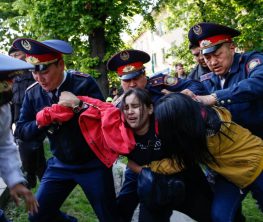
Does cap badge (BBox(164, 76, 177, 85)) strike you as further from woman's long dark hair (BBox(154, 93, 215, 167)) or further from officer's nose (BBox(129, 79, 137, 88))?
woman's long dark hair (BBox(154, 93, 215, 167))

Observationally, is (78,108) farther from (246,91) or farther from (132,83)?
(246,91)

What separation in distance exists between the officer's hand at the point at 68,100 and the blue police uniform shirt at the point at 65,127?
0.19 meters

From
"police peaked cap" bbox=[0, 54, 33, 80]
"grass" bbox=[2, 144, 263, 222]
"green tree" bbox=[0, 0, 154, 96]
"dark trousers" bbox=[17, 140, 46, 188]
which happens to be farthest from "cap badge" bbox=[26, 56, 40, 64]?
"green tree" bbox=[0, 0, 154, 96]

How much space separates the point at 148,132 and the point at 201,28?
3.45ft

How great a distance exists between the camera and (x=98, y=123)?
328 centimetres

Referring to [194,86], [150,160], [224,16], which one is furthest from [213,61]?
[224,16]

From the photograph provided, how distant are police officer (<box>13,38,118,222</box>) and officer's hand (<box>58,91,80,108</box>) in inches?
2.6

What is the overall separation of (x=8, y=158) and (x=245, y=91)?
171 centimetres

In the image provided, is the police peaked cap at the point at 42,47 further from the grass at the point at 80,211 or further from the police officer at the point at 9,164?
the grass at the point at 80,211

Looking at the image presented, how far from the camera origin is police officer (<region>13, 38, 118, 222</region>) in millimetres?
3287

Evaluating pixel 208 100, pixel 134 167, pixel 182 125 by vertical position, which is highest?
pixel 208 100

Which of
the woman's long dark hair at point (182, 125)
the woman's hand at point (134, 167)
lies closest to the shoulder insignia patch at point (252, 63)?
the woman's long dark hair at point (182, 125)

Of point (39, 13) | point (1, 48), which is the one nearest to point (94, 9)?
point (39, 13)

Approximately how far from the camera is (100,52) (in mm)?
13328
